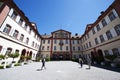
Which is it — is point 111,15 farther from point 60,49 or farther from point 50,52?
point 50,52

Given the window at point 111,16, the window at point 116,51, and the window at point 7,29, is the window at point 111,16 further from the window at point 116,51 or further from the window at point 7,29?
the window at point 7,29

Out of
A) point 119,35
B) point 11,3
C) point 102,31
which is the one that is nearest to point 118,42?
point 119,35

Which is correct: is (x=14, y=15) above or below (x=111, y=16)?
above

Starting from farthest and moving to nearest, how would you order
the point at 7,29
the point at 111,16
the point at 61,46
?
1. the point at 61,46
2. the point at 111,16
3. the point at 7,29

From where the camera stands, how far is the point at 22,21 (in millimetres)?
18594

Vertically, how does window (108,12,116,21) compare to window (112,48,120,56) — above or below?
above

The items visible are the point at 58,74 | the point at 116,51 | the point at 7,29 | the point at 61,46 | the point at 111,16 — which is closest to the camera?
the point at 58,74

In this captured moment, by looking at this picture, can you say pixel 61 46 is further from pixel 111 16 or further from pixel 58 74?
pixel 58 74

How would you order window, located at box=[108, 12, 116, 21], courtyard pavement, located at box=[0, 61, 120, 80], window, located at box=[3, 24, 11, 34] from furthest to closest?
1. window, located at box=[108, 12, 116, 21]
2. window, located at box=[3, 24, 11, 34]
3. courtyard pavement, located at box=[0, 61, 120, 80]

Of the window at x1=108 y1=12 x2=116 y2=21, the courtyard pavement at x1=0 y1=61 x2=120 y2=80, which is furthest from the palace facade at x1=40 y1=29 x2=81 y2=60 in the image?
the courtyard pavement at x1=0 y1=61 x2=120 y2=80

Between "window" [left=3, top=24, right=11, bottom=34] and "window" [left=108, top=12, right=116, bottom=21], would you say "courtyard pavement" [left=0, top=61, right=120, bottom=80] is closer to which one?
"window" [left=3, top=24, right=11, bottom=34]

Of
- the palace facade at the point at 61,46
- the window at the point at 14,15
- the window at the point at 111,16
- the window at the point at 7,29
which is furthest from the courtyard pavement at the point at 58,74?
the palace facade at the point at 61,46

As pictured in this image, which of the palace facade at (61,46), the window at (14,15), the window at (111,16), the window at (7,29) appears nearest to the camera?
the window at (7,29)

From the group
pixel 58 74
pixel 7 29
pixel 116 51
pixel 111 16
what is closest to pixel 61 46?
pixel 116 51
